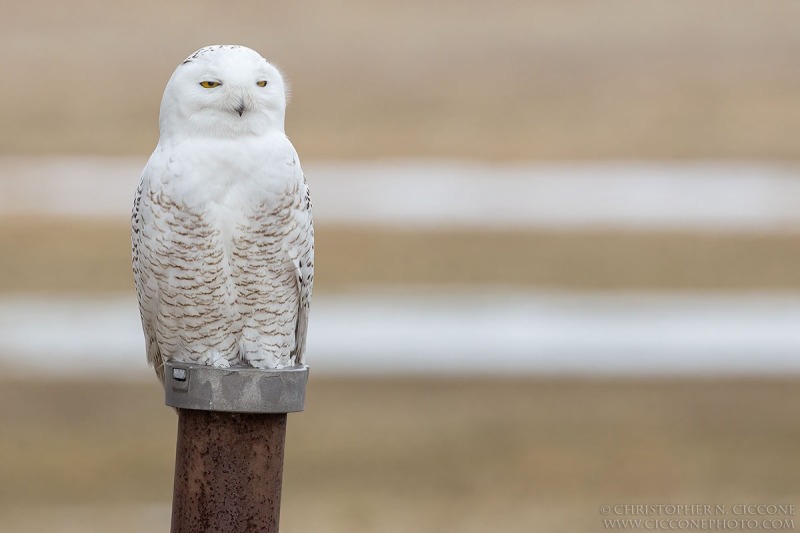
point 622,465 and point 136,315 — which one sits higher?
point 136,315

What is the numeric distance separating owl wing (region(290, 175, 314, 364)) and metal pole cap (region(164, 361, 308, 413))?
45 cm

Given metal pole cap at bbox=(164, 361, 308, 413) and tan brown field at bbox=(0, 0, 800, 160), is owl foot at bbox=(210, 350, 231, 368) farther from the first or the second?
tan brown field at bbox=(0, 0, 800, 160)

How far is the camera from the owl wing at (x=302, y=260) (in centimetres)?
389

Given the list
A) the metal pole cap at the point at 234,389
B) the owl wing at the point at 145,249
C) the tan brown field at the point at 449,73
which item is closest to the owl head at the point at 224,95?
the owl wing at the point at 145,249

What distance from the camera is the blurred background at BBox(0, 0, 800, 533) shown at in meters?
8.34

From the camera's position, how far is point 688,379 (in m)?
10.5

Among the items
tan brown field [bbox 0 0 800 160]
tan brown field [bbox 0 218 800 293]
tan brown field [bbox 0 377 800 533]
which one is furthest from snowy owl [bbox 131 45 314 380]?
tan brown field [bbox 0 0 800 160]

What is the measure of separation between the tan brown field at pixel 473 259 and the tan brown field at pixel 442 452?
109 inches

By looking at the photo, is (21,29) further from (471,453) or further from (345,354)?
(471,453)

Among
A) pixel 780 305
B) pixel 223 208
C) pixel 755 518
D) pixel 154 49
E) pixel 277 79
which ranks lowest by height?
pixel 755 518

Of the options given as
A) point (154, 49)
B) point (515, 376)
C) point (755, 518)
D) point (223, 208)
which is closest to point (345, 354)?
point (515, 376)

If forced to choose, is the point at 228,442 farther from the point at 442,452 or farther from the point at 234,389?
the point at 442,452

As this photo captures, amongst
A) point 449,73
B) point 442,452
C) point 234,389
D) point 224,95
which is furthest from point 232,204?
point 449,73

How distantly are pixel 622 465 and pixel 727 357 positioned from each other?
8.64 feet
